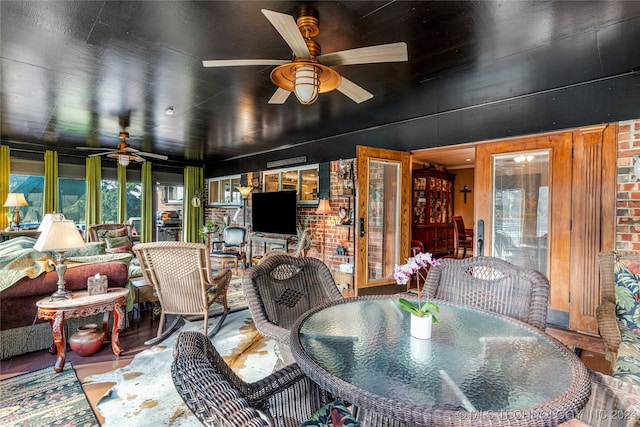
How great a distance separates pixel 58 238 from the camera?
255cm

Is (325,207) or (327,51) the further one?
(325,207)

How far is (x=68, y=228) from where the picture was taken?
2639mm

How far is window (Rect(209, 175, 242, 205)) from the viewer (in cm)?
774

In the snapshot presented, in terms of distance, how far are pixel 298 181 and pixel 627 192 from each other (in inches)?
181

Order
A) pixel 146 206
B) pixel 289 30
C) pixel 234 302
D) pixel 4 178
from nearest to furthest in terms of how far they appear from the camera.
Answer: pixel 289 30, pixel 234 302, pixel 4 178, pixel 146 206

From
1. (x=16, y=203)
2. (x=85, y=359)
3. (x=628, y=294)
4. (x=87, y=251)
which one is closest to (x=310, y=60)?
(x=628, y=294)

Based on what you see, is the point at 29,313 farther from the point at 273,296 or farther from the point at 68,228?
the point at 273,296

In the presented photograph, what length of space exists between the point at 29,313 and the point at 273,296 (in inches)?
94.7

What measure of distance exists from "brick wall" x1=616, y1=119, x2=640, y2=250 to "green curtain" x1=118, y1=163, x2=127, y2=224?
27.5 ft

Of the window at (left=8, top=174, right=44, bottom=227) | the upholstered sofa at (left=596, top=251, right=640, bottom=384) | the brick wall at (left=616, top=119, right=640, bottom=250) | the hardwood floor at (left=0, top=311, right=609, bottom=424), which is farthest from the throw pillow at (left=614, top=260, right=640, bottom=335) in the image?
the window at (left=8, top=174, right=44, bottom=227)

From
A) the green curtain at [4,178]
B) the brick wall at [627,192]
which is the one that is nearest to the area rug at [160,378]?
the brick wall at [627,192]

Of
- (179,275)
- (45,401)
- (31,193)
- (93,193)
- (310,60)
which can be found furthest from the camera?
(93,193)

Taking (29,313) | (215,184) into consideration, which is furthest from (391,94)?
(215,184)

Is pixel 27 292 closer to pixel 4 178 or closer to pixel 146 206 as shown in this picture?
pixel 4 178
